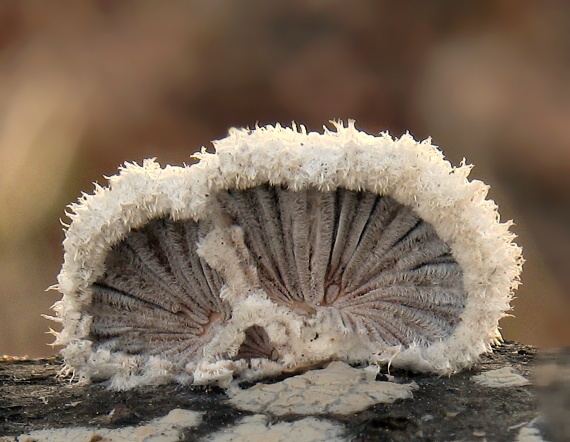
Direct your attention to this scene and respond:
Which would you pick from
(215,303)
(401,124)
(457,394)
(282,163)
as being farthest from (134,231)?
(401,124)

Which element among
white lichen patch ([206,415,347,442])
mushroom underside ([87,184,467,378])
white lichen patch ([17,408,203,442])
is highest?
mushroom underside ([87,184,467,378])

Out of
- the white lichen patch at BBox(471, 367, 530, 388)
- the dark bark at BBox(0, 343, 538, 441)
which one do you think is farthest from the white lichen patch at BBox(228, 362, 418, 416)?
the white lichen patch at BBox(471, 367, 530, 388)

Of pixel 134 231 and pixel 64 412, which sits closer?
pixel 64 412

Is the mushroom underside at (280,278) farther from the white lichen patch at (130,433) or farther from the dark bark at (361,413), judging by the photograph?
the white lichen patch at (130,433)

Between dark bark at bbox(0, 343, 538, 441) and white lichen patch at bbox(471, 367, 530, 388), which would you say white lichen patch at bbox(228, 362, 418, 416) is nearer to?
dark bark at bbox(0, 343, 538, 441)

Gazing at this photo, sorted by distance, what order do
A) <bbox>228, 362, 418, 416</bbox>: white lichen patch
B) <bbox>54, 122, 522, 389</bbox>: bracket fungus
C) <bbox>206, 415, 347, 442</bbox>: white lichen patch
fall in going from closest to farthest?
1. <bbox>206, 415, 347, 442</bbox>: white lichen patch
2. <bbox>228, 362, 418, 416</bbox>: white lichen patch
3. <bbox>54, 122, 522, 389</bbox>: bracket fungus

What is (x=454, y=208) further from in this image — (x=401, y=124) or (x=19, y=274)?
(x=19, y=274)

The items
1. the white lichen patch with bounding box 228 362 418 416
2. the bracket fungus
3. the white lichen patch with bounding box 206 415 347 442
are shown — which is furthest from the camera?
the bracket fungus
